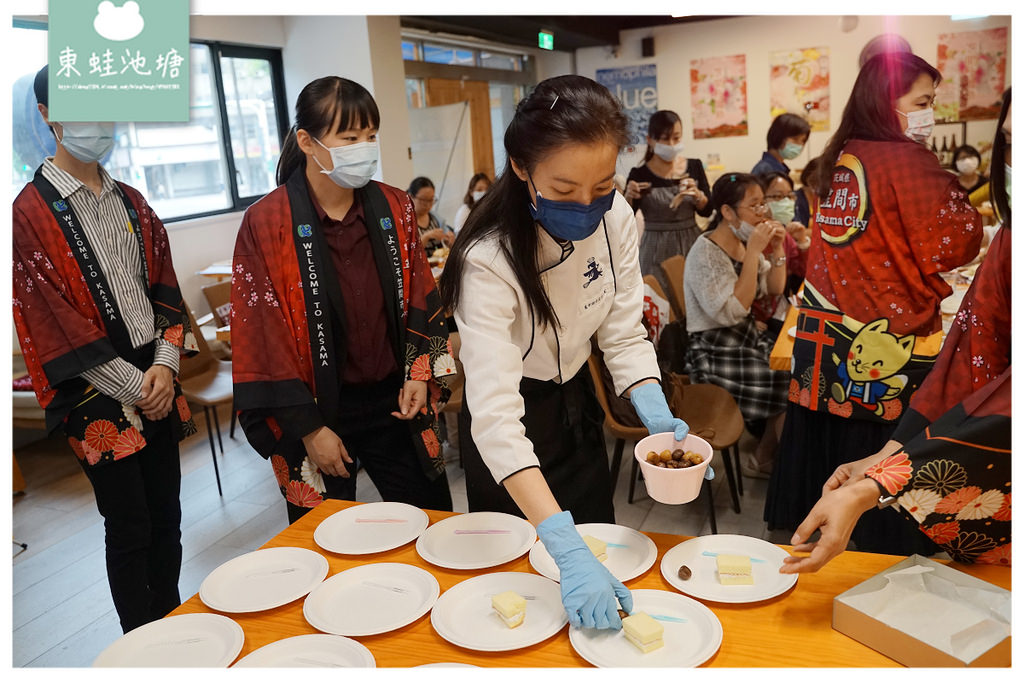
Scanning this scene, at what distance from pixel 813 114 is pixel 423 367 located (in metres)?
6.65

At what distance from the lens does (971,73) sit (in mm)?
6594

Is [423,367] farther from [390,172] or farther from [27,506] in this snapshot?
[390,172]

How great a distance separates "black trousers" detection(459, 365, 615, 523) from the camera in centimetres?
149

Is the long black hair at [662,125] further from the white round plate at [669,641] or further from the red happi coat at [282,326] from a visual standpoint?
the white round plate at [669,641]

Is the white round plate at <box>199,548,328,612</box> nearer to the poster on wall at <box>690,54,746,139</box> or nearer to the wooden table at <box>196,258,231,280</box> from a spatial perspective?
the wooden table at <box>196,258,231,280</box>

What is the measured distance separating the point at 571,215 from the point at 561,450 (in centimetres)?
53

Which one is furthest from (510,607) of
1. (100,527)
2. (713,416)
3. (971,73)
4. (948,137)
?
(971,73)

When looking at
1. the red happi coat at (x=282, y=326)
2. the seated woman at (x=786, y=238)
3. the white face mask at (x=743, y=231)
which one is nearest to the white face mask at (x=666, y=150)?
the seated woman at (x=786, y=238)

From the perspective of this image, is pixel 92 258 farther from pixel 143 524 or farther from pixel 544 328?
pixel 544 328

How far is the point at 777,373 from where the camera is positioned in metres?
2.99

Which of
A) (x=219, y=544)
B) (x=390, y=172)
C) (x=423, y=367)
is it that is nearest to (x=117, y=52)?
(x=423, y=367)

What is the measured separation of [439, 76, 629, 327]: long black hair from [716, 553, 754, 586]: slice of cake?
0.48 metres

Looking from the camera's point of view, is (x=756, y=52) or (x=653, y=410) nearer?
(x=653, y=410)
